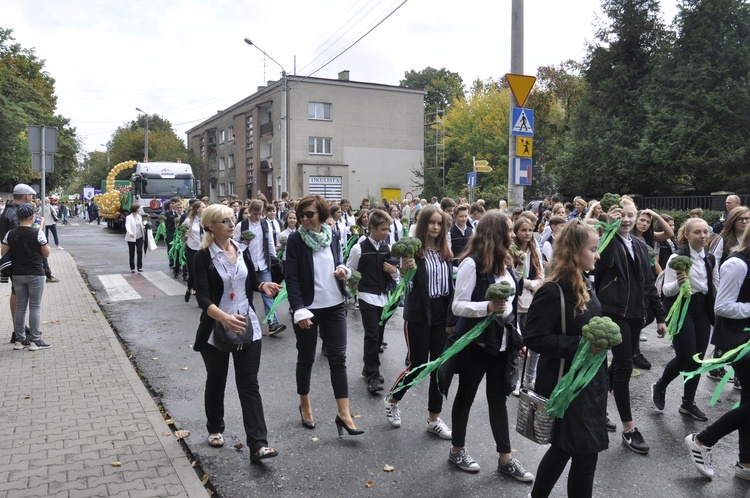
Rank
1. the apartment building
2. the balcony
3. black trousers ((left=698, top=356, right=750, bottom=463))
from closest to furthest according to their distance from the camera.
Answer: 1. black trousers ((left=698, top=356, right=750, bottom=463))
2. the apartment building
3. the balcony

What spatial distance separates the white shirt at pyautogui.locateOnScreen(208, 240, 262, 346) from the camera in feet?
14.6

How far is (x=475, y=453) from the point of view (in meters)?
4.73

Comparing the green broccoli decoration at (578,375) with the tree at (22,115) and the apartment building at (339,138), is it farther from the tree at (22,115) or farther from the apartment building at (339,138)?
the apartment building at (339,138)

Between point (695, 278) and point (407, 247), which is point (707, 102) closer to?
point (695, 278)

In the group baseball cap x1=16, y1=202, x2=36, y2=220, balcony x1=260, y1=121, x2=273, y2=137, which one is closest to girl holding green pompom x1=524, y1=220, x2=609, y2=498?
baseball cap x1=16, y1=202, x2=36, y2=220

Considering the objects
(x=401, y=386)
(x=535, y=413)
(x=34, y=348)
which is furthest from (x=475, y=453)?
(x=34, y=348)

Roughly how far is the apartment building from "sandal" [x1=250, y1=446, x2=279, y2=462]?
38.2 meters

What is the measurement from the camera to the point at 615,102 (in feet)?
92.0

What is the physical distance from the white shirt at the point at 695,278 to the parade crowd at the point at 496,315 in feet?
0.05

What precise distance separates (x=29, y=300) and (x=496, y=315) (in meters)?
6.42

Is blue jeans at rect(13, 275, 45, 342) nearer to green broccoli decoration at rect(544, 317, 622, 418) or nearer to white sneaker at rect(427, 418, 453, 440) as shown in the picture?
white sneaker at rect(427, 418, 453, 440)

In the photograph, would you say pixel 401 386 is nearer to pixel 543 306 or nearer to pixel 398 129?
pixel 543 306

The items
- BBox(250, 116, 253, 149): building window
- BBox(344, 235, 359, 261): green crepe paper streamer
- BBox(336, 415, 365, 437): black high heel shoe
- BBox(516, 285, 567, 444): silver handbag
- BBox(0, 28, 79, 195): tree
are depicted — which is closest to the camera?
BBox(516, 285, 567, 444): silver handbag

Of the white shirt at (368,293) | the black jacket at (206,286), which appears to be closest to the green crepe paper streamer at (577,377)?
the black jacket at (206,286)
